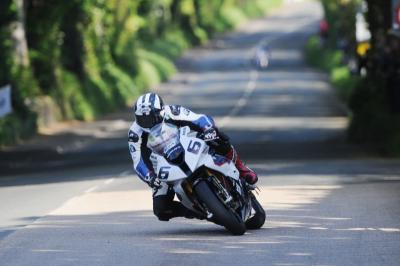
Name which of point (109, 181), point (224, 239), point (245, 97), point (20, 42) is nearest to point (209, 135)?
point (224, 239)

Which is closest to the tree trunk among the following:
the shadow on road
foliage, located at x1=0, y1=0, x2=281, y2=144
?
foliage, located at x1=0, y1=0, x2=281, y2=144

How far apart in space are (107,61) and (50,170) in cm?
2482

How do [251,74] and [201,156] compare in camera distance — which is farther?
[251,74]

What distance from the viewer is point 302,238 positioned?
43.7ft

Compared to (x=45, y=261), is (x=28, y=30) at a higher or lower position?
lower

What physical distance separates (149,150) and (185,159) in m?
0.56

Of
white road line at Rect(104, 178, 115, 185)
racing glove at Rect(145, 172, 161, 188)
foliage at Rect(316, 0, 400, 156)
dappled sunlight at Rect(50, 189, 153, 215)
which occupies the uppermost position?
racing glove at Rect(145, 172, 161, 188)

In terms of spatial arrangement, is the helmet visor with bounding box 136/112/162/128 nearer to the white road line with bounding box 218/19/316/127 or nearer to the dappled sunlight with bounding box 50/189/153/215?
the dappled sunlight with bounding box 50/189/153/215

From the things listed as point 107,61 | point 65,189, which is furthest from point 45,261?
point 107,61

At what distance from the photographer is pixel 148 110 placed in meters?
13.5

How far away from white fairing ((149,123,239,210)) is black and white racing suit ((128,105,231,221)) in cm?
10

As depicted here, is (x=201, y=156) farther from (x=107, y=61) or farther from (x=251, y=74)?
(x=251, y=74)

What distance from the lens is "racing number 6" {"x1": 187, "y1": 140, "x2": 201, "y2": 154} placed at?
13555mm

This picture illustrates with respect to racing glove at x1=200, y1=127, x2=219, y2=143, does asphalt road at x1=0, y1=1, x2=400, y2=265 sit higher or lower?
A: lower
